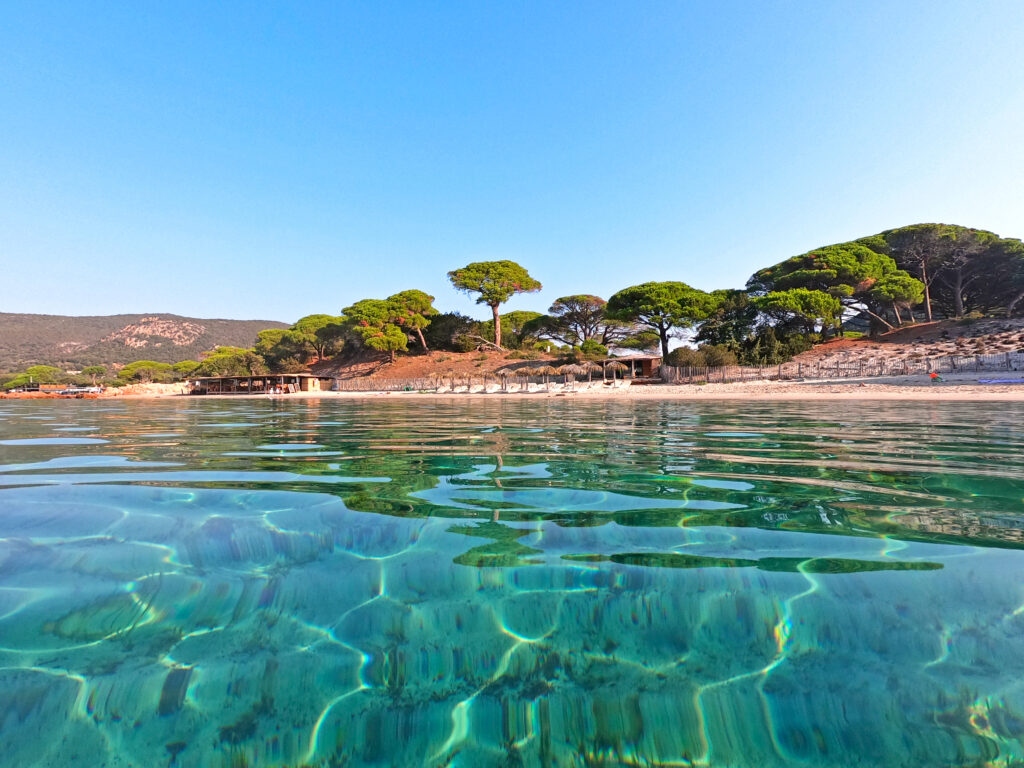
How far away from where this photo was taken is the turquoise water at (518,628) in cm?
105

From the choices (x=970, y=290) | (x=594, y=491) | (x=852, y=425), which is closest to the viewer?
(x=594, y=491)

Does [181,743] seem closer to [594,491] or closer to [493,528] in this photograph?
[493,528]

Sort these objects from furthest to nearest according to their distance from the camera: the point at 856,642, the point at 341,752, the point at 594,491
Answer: the point at 594,491 < the point at 856,642 < the point at 341,752

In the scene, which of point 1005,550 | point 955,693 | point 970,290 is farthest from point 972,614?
point 970,290

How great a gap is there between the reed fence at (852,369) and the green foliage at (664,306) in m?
7.37

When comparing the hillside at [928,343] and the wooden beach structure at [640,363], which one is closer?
the hillside at [928,343]

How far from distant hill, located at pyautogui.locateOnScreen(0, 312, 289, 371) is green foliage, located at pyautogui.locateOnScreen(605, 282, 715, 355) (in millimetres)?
90783

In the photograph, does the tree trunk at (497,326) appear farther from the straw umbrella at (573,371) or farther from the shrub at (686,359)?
the shrub at (686,359)

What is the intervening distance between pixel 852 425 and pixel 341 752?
7.90m

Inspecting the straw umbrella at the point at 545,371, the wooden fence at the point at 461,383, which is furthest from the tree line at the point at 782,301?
the wooden fence at the point at 461,383

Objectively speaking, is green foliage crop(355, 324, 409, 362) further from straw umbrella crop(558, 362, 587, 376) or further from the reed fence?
the reed fence

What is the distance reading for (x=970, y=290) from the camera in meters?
37.5

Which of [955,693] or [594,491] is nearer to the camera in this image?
[955,693]

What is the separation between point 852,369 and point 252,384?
159 ft
